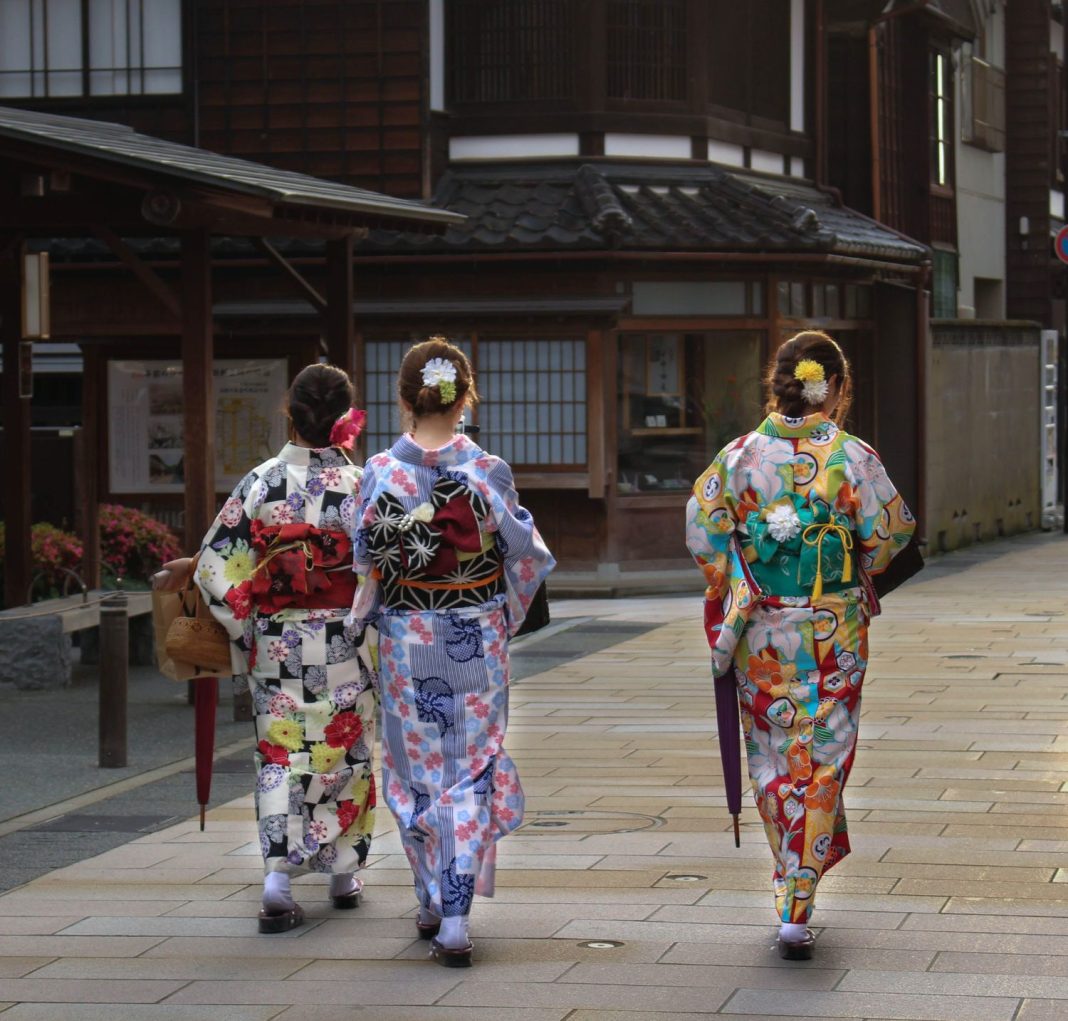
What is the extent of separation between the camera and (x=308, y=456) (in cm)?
652

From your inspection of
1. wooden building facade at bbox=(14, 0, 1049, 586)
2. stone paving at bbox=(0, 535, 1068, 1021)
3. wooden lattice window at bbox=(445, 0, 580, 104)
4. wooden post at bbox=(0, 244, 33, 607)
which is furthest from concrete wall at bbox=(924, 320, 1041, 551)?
stone paving at bbox=(0, 535, 1068, 1021)

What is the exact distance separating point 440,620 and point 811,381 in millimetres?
1331

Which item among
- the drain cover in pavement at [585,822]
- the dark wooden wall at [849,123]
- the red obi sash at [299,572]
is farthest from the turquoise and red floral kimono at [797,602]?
the dark wooden wall at [849,123]

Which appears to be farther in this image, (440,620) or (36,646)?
(36,646)

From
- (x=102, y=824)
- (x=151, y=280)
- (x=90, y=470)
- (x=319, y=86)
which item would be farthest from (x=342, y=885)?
(x=319, y=86)

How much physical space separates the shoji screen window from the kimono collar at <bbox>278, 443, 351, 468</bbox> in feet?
37.5

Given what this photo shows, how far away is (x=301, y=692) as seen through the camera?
6410mm

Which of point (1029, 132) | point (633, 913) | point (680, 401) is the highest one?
point (1029, 132)

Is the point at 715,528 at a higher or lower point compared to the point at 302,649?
higher

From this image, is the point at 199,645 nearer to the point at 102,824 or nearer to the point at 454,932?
the point at 454,932

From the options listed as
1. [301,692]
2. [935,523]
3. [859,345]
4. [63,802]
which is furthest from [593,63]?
[301,692]

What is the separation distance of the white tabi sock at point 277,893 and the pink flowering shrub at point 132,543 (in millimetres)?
7320

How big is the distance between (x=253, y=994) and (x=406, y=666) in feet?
3.51

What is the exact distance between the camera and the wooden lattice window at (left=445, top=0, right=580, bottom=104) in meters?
18.9
